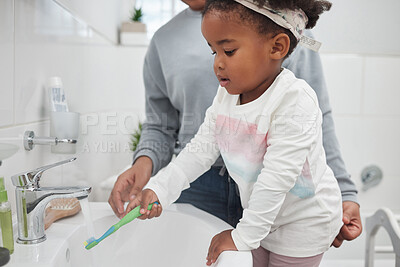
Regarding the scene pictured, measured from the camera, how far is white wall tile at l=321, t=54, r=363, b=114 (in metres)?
1.71

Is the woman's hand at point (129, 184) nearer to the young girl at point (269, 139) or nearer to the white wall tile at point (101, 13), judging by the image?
the young girl at point (269, 139)

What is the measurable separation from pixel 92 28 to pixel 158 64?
0.31 m

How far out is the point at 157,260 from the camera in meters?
0.80

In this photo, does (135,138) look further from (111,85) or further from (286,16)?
(286,16)

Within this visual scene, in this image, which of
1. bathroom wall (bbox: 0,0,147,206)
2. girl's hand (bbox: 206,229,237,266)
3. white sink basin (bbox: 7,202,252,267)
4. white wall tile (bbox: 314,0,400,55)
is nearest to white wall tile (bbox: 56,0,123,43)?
bathroom wall (bbox: 0,0,147,206)

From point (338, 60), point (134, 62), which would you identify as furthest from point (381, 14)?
point (134, 62)

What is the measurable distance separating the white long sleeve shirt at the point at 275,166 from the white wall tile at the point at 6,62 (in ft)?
0.93

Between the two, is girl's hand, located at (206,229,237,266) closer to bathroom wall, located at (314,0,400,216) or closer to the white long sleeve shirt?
the white long sleeve shirt

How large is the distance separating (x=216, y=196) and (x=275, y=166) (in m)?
0.38

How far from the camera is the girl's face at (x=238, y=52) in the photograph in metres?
0.61

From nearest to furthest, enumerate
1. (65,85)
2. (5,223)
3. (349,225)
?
(5,223), (349,225), (65,85)

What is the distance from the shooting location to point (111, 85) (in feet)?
4.80

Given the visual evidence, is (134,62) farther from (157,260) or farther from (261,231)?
(261,231)

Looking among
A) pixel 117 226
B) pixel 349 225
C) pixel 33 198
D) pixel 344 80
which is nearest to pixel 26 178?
pixel 33 198
